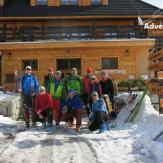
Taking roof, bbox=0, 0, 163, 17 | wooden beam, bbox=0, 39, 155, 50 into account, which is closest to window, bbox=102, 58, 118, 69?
wooden beam, bbox=0, 39, 155, 50

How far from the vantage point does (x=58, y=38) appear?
2233cm

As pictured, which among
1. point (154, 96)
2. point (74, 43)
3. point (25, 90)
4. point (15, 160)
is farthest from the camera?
point (74, 43)

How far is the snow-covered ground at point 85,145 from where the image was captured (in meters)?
6.92

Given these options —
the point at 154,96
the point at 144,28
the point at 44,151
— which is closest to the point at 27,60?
the point at 144,28

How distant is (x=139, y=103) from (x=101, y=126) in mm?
2187

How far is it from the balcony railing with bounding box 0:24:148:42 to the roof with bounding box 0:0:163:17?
77.4 inches

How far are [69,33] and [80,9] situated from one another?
324 cm

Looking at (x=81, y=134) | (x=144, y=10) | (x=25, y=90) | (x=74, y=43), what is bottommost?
(x=81, y=134)

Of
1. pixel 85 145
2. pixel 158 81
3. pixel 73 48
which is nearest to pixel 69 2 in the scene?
pixel 73 48

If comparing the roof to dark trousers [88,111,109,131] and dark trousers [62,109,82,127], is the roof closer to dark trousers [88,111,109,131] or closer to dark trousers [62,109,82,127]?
dark trousers [62,109,82,127]

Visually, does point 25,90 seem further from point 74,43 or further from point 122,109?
point 74,43

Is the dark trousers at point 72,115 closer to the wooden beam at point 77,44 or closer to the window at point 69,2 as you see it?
the wooden beam at point 77,44

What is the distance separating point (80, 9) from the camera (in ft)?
82.4

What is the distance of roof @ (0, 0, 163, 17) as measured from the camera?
2447cm
